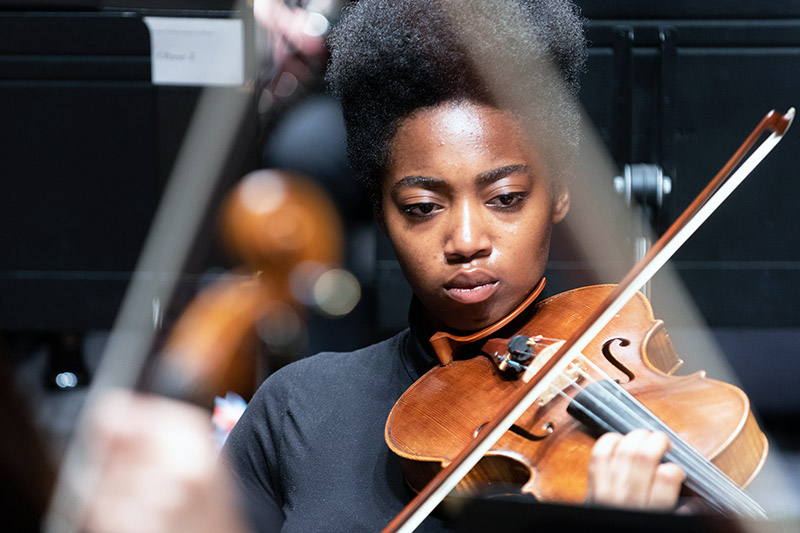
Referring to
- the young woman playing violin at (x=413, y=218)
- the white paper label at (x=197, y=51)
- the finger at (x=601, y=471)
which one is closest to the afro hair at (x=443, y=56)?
the young woman playing violin at (x=413, y=218)

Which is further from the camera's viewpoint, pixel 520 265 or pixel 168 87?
pixel 168 87

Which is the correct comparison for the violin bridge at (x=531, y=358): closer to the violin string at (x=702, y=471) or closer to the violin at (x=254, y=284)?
the violin string at (x=702, y=471)

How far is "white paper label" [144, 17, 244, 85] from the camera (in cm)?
116

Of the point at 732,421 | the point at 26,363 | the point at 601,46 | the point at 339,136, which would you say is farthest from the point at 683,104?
the point at 26,363

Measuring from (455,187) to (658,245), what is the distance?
0.16m

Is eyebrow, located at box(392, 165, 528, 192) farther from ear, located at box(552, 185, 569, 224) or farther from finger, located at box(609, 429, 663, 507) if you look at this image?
finger, located at box(609, 429, 663, 507)

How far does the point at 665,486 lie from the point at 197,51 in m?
0.92

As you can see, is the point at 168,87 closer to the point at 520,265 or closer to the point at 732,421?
the point at 520,265

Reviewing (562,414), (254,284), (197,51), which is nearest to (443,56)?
(562,414)

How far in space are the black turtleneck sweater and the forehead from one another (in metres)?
0.17

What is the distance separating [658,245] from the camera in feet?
1.91

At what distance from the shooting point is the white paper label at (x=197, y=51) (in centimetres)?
116

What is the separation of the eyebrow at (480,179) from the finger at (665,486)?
0.86 feet

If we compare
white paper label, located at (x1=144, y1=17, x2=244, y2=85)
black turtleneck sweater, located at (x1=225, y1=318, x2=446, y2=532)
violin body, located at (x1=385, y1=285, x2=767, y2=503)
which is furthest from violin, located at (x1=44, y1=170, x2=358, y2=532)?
violin body, located at (x1=385, y1=285, x2=767, y2=503)
